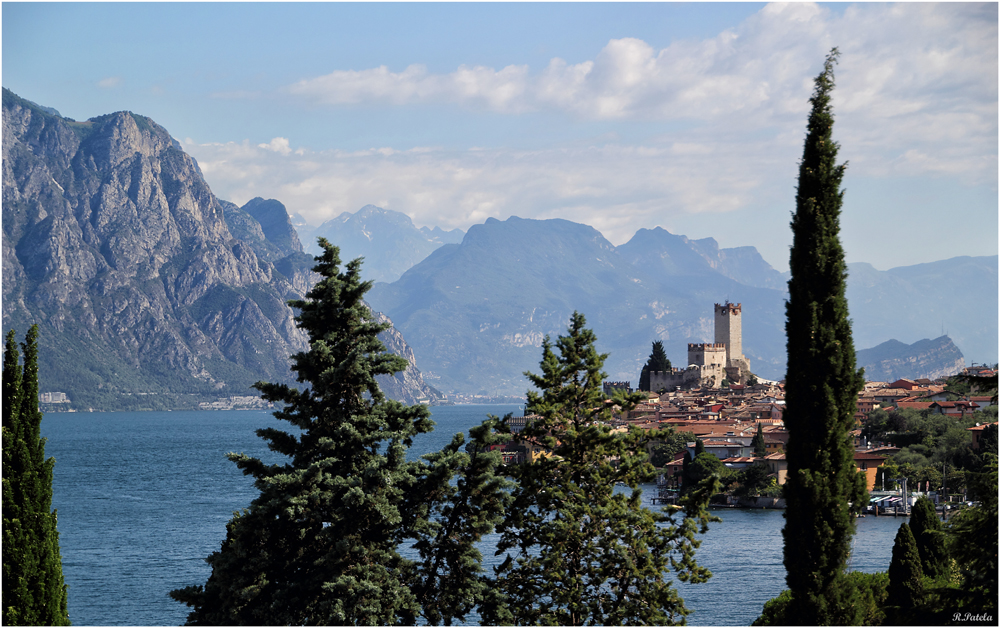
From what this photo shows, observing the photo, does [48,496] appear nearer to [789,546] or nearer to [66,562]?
[789,546]

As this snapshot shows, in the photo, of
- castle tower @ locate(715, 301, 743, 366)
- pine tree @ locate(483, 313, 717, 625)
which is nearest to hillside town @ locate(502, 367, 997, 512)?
castle tower @ locate(715, 301, 743, 366)

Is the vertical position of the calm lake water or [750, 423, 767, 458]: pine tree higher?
[750, 423, 767, 458]: pine tree

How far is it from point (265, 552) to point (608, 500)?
5.27m

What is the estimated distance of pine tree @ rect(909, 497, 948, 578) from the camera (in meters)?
25.1

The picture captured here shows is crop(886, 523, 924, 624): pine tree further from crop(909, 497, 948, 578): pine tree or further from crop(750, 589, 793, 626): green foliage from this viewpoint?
crop(750, 589, 793, 626): green foliage

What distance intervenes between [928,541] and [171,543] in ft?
138

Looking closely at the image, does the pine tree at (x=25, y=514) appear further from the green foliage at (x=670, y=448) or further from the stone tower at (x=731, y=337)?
the stone tower at (x=731, y=337)

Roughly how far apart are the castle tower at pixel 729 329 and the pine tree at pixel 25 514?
5645 inches

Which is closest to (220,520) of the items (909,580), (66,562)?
(66,562)

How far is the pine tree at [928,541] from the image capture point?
25.1 metres

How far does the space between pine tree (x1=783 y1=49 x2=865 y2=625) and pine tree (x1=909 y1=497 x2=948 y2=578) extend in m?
13.7

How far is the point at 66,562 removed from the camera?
1938 inches

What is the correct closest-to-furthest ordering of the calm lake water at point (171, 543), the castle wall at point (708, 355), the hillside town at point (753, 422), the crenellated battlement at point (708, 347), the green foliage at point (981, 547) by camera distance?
1. the green foliage at point (981, 547)
2. the calm lake water at point (171, 543)
3. the hillside town at point (753, 422)
4. the castle wall at point (708, 355)
5. the crenellated battlement at point (708, 347)

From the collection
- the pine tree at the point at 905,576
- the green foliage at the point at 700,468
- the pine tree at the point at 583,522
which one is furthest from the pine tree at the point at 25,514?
the green foliage at the point at 700,468
